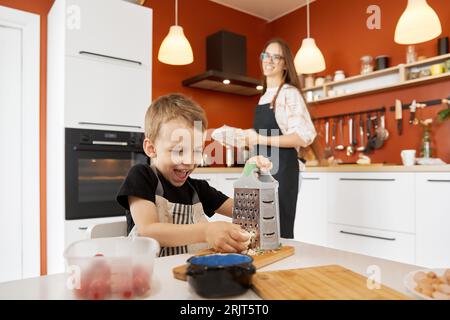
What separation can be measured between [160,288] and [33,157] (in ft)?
7.82

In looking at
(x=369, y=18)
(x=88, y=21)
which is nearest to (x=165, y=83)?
(x=88, y=21)

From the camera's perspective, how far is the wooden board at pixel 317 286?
1.51 feet

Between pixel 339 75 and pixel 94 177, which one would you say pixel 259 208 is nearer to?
pixel 94 177

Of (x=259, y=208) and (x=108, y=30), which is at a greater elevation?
(x=108, y=30)

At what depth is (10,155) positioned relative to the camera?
2.51 meters

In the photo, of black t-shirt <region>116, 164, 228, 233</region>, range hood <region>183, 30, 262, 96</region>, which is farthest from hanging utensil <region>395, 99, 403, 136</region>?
black t-shirt <region>116, 164, 228, 233</region>

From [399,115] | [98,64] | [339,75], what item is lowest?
[399,115]

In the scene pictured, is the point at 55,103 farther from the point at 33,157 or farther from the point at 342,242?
the point at 342,242

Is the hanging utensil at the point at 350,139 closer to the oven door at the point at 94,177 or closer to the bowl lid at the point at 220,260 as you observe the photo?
the oven door at the point at 94,177

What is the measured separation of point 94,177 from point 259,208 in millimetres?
1788

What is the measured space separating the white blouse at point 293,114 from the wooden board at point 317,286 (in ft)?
3.96

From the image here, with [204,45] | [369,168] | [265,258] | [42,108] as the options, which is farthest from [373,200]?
[42,108]

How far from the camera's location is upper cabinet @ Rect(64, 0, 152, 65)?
7.23 feet

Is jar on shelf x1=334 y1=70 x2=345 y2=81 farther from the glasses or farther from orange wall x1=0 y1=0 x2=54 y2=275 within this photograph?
orange wall x1=0 y1=0 x2=54 y2=275
